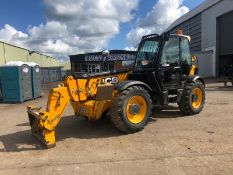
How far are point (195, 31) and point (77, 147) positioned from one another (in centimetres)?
3306

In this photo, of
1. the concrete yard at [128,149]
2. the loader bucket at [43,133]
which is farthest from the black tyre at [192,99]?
the loader bucket at [43,133]

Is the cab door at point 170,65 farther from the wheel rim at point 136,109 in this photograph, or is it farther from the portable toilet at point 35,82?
the portable toilet at point 35,82

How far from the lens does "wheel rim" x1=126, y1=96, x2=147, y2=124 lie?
7684mm

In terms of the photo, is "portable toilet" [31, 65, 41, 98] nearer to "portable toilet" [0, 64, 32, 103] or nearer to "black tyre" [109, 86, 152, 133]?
"portable toilet" [0, 64, 32, 103]

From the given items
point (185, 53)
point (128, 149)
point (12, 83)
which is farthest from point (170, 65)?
point (12, 83)

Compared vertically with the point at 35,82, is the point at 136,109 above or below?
below

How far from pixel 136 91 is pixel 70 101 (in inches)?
66.2

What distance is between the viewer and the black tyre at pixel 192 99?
31.0ft

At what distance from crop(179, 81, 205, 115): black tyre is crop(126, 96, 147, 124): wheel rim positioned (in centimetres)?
204

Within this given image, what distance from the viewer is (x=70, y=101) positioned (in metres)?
7.86

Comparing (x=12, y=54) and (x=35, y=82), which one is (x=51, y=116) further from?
(x=12, y=54)

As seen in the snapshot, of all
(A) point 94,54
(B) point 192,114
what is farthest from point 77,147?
(A) point 94,54

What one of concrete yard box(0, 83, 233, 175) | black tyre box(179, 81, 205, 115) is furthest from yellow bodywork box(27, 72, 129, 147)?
black tyre box(179, 81, 205, 115)

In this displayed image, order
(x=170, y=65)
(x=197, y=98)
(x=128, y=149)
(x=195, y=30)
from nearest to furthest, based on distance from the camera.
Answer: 1. (x=128, y=149)
2. (x=170, y=65)
3. (x=197, y=98)
4. (x=195, y=30)
